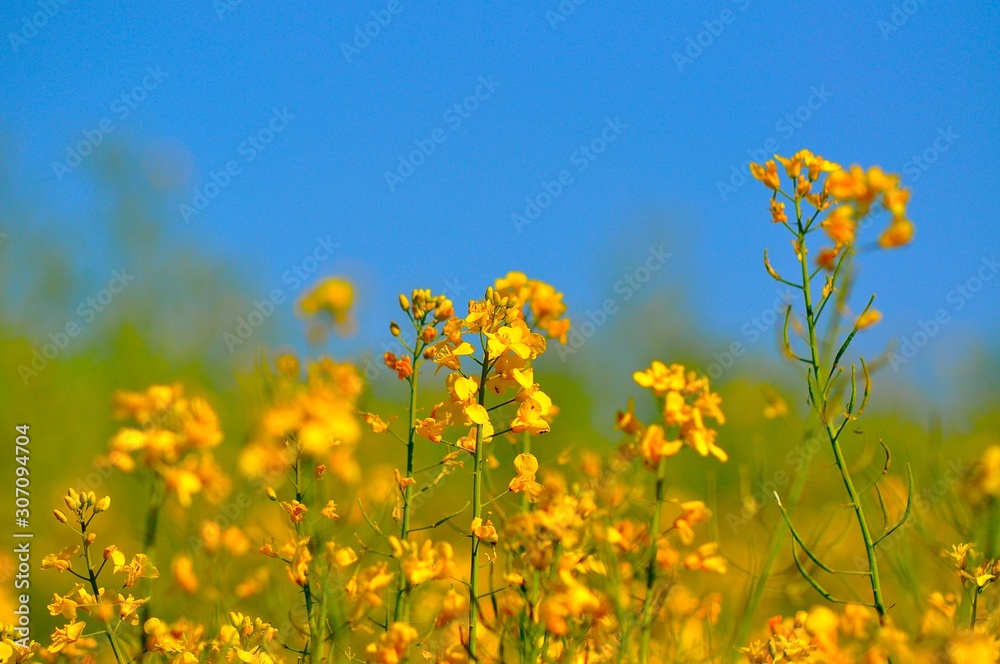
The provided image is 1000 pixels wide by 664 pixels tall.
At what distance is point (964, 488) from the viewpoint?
7.14 feet

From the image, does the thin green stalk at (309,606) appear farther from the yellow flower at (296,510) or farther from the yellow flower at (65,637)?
the yellow flower at (65,637)

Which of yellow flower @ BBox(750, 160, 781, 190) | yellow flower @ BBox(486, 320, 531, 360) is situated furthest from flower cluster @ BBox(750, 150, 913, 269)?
yellow flower @ BBox(486, 320, 531, 360)

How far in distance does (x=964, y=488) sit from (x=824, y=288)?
77 centimetres

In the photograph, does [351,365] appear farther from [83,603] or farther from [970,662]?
[970,662]

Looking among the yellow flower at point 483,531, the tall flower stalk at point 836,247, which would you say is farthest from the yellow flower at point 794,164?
the yellow flower at point 483,531

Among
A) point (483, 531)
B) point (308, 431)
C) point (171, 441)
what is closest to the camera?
point (308, 431)

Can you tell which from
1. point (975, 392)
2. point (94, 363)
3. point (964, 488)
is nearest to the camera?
point (964, 488)

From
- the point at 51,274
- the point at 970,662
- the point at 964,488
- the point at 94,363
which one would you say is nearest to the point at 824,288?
the point at 964,488

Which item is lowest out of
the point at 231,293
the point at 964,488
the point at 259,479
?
the point at 964,488

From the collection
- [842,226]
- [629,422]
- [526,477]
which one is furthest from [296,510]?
[842,226]

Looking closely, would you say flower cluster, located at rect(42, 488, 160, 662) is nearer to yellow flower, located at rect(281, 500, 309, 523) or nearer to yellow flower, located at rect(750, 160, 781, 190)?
yellow flower, located at rect(281, 500, 309, 523)

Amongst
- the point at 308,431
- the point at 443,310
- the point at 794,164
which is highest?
the point at 794,164

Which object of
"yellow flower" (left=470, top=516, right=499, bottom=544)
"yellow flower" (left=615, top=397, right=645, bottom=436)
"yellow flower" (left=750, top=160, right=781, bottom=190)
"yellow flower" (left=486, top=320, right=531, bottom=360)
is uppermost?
"yellow flower" (left=750, top=160, right=781, bottom=190)

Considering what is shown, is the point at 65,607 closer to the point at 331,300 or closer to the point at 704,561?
the point at 331,300
